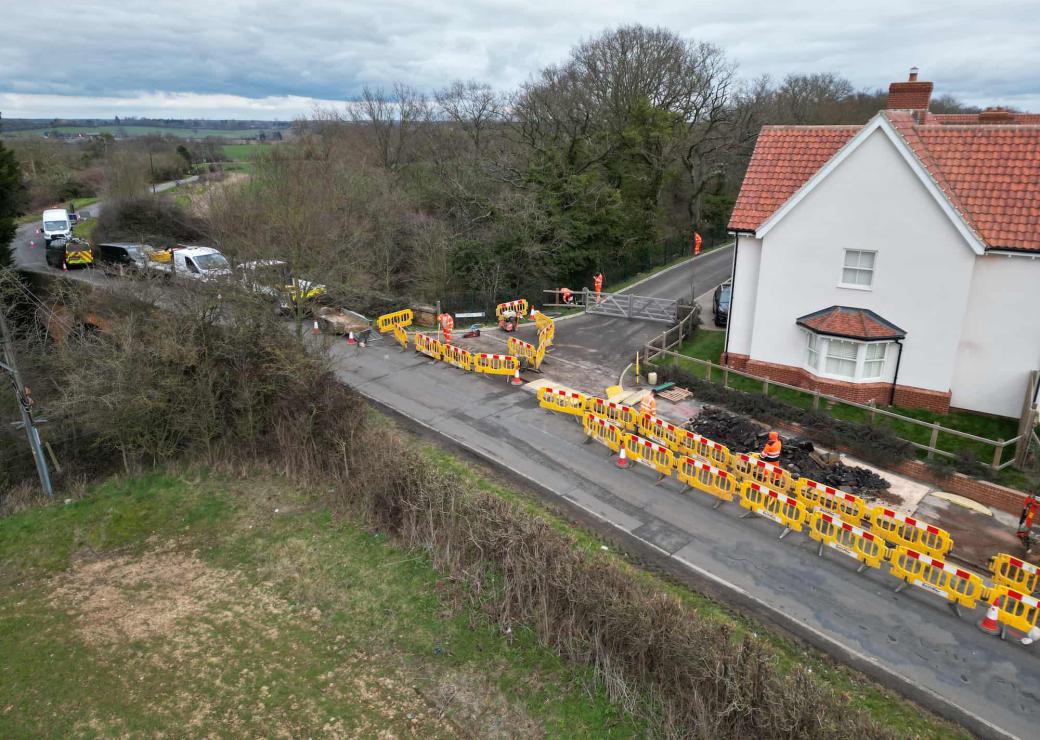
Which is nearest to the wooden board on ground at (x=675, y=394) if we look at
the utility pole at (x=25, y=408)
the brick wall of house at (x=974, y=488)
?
the brick wall of house at (x=974, y=488)

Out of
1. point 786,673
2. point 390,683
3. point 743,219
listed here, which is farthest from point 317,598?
point 743,219

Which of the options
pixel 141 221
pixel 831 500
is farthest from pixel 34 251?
pixel 831 500

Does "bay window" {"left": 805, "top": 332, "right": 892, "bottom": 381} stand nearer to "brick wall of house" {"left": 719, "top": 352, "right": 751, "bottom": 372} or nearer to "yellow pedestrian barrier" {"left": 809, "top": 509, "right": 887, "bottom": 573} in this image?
"brick wall of house" {"left": 719, "top": 352, "right": 751, "bottom": 372}

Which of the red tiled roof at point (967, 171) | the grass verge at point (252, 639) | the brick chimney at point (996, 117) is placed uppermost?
the brick chimney at point (996, 117)

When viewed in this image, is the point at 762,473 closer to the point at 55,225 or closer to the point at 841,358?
the point at 841,358

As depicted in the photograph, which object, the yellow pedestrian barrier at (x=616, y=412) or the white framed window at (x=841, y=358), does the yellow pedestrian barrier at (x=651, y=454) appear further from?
the white framed window at (x=841, y=358)

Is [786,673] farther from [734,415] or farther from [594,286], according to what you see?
[594,286]

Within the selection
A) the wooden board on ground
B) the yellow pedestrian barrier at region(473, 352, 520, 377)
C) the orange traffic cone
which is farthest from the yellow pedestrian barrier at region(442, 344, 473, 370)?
the orange traffic cone
